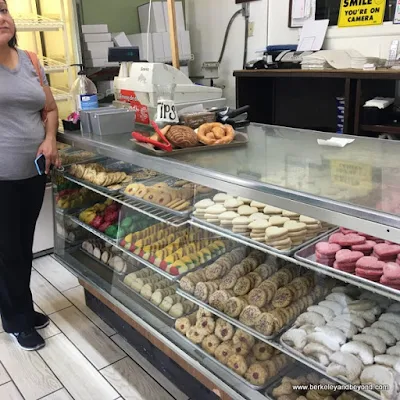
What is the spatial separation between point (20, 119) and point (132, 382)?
4.18 feet

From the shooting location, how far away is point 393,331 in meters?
1.27

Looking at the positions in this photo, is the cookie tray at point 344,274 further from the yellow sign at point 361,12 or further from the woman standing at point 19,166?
the yellow sign at point 361,12

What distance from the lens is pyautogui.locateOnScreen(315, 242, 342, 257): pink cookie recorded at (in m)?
1.25

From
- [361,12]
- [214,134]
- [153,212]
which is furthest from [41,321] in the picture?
[361,12]

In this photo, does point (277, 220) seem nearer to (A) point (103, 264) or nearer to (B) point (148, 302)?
(B) point (148, 302)

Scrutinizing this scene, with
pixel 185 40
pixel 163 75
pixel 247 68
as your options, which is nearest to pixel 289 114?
pixel 247 68

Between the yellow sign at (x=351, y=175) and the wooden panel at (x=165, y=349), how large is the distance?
80 cm

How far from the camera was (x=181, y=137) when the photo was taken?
5.62 feet

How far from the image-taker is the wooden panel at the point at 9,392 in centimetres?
198

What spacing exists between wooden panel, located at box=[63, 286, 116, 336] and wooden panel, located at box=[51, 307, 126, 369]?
24 millimetres

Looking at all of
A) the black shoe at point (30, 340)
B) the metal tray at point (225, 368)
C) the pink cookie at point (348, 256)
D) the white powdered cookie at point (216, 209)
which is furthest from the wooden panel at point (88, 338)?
the pink cookie at point (348, 256)

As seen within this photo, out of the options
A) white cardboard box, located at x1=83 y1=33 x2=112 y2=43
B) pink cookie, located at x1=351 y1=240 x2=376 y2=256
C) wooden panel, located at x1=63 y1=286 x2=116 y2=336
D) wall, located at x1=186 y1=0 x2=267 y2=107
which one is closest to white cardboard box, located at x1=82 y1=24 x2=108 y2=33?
white cardboard box, located at x1=83 y1=33 x2=112 y2=43

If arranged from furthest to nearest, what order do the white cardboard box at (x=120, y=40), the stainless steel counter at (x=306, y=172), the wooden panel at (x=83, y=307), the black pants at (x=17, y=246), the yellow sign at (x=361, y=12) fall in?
the white cardboard box at (x=120, y=40)
the yellow sign at (x=361, y=12)
the wooden panel at (x=83, y=307)
the black pants at (x=17, y=246)
the stainless steel counter at (x=306, y=172)

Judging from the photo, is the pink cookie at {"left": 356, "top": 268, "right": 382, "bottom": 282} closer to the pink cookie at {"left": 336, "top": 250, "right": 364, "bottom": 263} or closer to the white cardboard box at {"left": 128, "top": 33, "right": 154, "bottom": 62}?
the pink cookie at {"left": 336, "top": 250, "right": 364, "bottom": 263}
